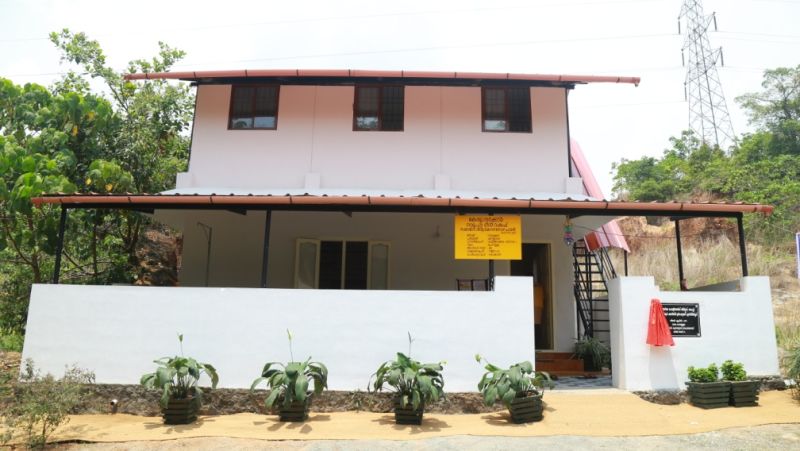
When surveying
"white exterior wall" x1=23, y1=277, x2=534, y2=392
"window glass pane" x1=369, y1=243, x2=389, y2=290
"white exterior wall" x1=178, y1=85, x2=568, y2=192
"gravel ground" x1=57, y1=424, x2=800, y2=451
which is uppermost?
"white exterior wall" x1=178, y1=85, x2=568, y2=192

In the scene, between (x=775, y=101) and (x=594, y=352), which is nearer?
(x=594, y=352)

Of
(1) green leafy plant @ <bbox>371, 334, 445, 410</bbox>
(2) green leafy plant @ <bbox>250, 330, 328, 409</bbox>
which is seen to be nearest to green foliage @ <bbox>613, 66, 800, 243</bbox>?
(1) green leafy plant @ <bbox>371, 334, 445, 410</bbox>

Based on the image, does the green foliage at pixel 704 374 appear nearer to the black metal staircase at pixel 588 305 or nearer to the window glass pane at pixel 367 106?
the black metal staircase at pixel 588 305

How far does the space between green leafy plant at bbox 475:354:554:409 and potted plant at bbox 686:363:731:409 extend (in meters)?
2.34

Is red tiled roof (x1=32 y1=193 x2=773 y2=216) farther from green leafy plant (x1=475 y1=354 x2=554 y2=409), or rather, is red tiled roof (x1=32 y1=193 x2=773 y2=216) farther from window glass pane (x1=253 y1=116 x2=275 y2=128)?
window glass pane (x1=253 y1=116 x2=275 y2=128)

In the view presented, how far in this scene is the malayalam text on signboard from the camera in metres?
8.55

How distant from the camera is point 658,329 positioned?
834 cm

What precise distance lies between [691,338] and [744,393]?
1010 millimetres

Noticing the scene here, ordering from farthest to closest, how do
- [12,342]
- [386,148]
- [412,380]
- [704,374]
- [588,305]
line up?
[12,342] < [588,305] < [386,148] < [704,374] < [412,380]

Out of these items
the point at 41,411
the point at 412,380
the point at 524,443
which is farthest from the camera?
the point at 412,380

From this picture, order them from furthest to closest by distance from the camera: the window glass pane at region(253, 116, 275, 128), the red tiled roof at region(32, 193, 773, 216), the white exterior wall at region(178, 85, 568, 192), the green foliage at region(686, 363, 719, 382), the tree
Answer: the tree
the window glass pane at region(253, 116, 275, 128)
the white exterior wall at region(178, 85, 568, 192)
the red tiled roof at region(32, 193, 773, 216)
the green foliage at region(686, 363, 719, 382)

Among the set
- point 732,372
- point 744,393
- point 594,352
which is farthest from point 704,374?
point 594,352

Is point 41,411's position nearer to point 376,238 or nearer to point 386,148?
point 376,238

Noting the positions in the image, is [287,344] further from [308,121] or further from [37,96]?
[37,96]
